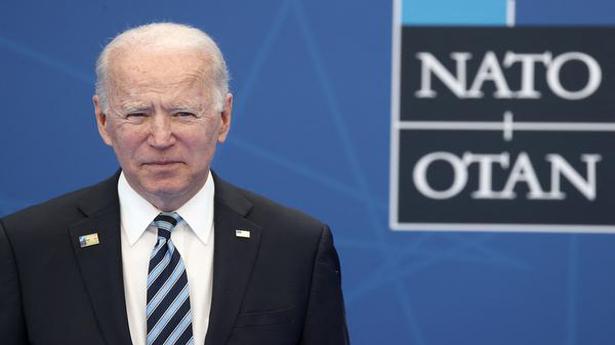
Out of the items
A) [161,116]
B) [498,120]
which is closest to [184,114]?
[161,116]

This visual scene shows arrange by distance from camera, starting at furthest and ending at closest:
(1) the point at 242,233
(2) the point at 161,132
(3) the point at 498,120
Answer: (3) the point at 498,120 < (1) the point at 242,233 < (2) the point at 161,132

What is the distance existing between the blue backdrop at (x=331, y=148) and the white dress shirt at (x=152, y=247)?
3.73 feet

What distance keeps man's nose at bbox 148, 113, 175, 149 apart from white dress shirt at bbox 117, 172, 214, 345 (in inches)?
5.3

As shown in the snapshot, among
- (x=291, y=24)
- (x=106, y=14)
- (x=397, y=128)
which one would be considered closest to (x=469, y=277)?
(x=397, y=128)

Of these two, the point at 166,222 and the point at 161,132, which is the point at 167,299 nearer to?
the point at 166,222

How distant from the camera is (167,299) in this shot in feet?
5.39

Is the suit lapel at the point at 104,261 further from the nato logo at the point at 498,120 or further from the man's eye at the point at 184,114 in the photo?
the nato logo at the point at 498,120

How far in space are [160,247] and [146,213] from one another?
63mm

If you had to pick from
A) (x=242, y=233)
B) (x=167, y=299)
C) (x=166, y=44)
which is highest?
(x=166, y=44)

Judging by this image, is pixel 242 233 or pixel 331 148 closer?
pixel 242 233

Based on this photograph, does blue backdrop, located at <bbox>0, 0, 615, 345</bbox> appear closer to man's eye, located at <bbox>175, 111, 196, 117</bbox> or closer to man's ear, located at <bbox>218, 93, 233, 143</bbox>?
man's ear, located at <bbox>218, 93, 233, 143</bbox>

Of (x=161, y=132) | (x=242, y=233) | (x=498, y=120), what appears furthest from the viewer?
(x=498, y=120)

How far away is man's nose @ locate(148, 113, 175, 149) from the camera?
161 cm

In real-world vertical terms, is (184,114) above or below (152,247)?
above
